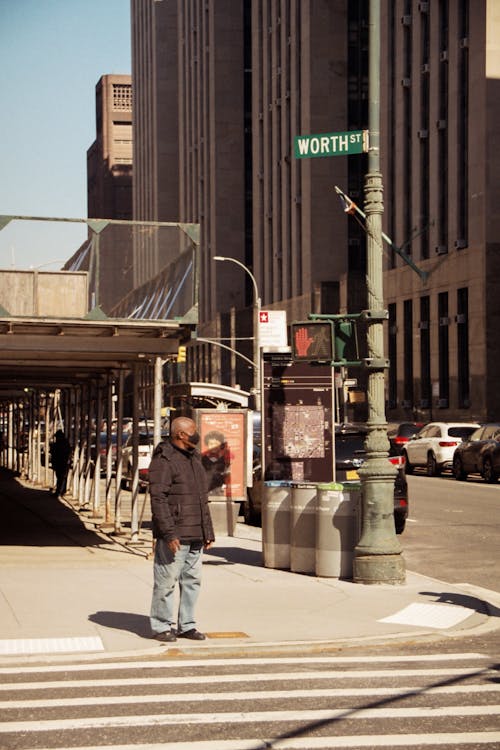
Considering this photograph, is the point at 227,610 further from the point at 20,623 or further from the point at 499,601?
the point at 499,601

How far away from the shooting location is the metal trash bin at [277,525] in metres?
16.1

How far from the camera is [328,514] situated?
15117mm

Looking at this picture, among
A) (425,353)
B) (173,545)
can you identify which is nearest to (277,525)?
(173,545)

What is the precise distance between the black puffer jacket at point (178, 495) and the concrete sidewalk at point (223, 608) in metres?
0.95

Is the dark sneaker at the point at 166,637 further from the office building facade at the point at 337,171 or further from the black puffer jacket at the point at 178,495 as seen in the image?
the office building facade at the point at 337,171

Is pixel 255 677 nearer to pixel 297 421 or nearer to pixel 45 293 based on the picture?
pixel 297 421

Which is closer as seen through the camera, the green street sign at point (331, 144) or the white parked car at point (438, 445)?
the green street sign at point (331, 144)

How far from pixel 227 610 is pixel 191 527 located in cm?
225

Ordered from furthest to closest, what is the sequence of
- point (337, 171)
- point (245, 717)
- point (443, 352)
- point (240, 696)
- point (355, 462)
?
point (337, 171), point (443, 352), point (355, 462), point (240, 696), point (245, 717)

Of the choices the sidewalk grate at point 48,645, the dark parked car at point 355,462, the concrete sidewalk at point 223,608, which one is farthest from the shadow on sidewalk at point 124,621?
the dark parked car at point 355,462

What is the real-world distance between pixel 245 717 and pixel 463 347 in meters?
55.9

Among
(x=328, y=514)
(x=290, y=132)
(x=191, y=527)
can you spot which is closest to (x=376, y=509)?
(x=328, y=514)

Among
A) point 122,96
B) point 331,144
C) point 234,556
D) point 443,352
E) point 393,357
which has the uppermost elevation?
point 122,96

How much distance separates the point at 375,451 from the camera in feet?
48.2
